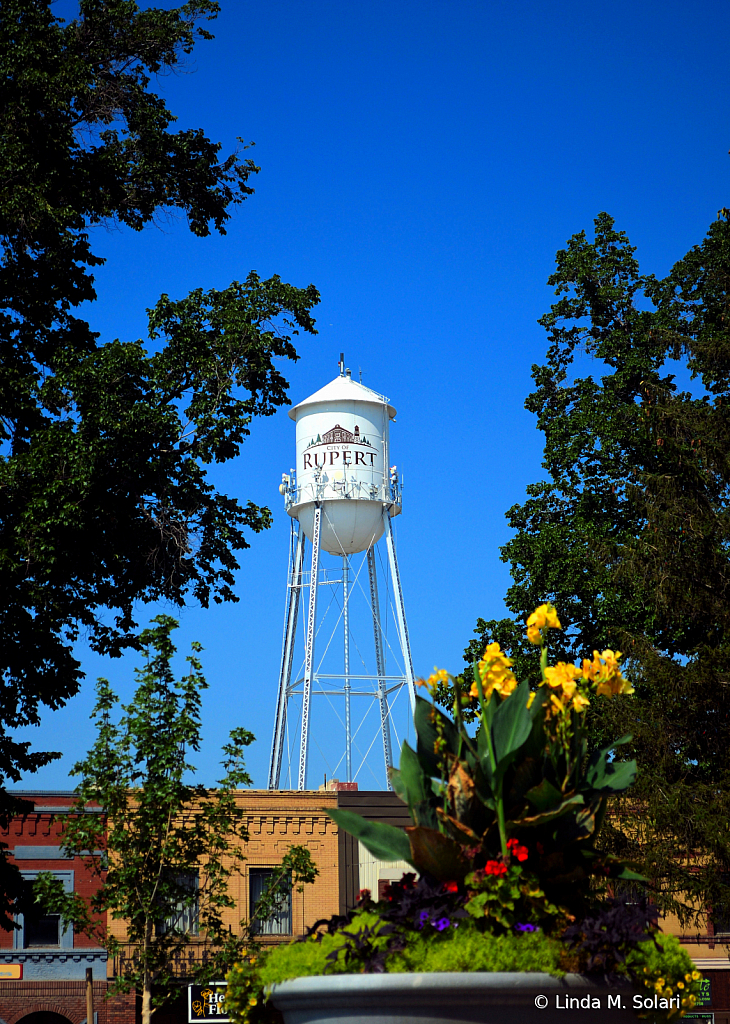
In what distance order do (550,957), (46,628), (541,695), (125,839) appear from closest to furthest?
(550,957) < (541,695) < (125,839) < (46,628)

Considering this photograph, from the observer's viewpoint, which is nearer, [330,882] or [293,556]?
[330,882]

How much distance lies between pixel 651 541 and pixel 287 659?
1815cm

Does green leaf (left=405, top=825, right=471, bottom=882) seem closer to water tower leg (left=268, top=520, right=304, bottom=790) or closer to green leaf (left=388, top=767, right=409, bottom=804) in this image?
green leaf (left=388, top=767, right=409, bottom=804)

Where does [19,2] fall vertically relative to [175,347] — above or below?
above

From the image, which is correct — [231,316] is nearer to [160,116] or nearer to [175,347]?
[175,347]

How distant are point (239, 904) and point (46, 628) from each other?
571 inches

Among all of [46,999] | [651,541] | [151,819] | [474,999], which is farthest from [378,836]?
[46,999]

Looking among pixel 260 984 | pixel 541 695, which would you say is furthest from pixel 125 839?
pixel 541 695

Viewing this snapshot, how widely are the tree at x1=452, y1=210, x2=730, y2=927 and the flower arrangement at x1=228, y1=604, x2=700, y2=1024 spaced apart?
10967 millimetres

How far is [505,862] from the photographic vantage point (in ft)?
15.8

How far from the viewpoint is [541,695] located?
516 centimetres

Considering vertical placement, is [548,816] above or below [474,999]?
above

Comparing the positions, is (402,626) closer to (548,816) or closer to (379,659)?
(379,659)

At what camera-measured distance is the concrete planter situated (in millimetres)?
4387
